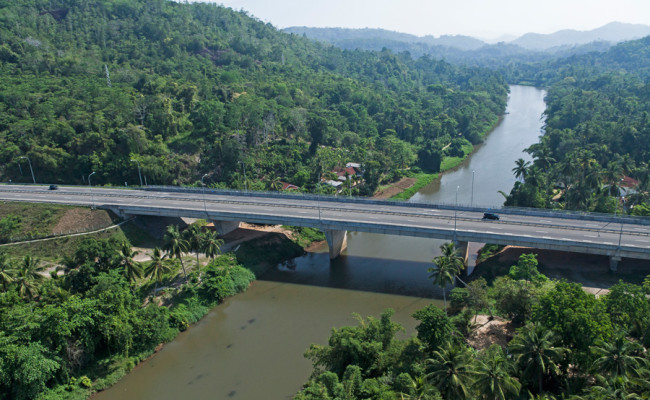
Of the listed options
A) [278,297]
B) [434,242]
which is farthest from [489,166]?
[278,297]

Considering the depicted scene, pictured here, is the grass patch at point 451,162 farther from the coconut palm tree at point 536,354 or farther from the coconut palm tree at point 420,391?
the coconut palm tree at point 420,391

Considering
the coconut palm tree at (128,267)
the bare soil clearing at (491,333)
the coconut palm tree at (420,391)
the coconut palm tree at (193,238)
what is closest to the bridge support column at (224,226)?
the coconut palm tree at (193,238)

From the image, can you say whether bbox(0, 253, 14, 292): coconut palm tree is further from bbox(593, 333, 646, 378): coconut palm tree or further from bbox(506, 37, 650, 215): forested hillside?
bbox(506, 37, 650, 215): forested hillside

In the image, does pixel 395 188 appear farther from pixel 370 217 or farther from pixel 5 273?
pixel 5 273

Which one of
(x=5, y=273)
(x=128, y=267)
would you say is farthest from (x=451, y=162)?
(x=5, y=273)

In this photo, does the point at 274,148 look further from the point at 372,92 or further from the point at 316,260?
the point at 372,92

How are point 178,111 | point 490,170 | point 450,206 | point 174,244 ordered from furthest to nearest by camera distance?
point 178,111 → point 490,170 → point 450,206 → point 174,244
